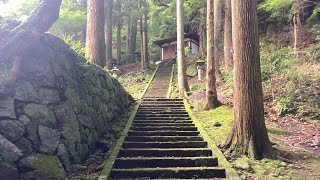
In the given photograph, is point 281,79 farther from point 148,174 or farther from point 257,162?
point 148,174

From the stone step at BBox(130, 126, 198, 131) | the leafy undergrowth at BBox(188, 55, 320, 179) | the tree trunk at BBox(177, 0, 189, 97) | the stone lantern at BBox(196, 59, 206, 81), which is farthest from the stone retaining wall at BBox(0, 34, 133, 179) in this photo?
the stone lantern at BBox(196, 59, 206, 81)

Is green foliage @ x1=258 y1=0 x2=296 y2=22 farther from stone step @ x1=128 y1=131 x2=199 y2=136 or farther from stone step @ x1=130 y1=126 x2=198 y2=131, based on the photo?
stone step @ x1=128 y1=131 x2=199 y2=136

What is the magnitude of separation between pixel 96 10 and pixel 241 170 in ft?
25.2

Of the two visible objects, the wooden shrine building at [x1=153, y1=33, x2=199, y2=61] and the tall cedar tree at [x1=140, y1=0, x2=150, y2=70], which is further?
the wooden shrine building at [x1=153, y1=33, x2=199, y2=61]

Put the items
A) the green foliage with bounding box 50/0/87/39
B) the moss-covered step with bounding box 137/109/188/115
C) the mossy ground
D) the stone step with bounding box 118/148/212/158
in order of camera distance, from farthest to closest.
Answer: the green foliage with bounding box 50/0/87/39 < the moss-covered step with bounding box 137/109/188/115 < the stone step with bounding box 118/148/212/158 < the mossy ground

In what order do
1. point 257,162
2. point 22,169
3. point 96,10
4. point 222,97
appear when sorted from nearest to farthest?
1. point 22,169
2. point 257,162
3. point 96,10
4. point 222,97

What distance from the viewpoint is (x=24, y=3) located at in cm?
2408

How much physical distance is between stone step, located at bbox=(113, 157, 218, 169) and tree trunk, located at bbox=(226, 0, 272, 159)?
2.26 ft

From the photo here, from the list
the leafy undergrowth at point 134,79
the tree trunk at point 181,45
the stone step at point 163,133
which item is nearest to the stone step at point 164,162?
the stone step at point 163,133

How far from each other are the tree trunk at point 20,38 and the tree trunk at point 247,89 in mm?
3806

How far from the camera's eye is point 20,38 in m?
4.71

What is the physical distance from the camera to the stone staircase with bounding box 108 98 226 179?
214 inches

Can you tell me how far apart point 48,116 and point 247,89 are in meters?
3.99

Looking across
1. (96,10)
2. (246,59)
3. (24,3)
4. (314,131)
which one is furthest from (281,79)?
(24,3)
